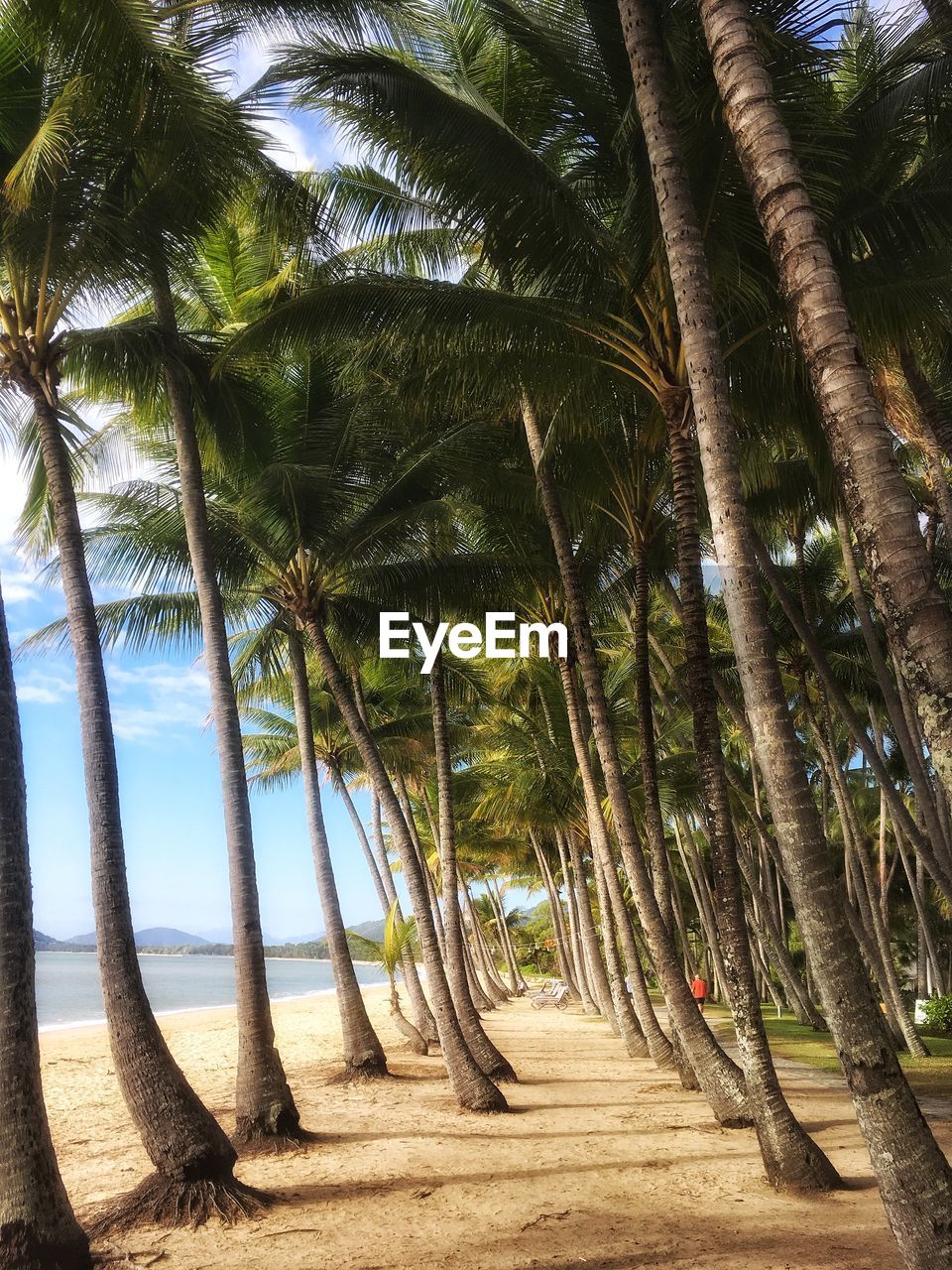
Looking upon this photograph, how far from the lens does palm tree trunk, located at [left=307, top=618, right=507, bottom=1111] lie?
9789 millimetres

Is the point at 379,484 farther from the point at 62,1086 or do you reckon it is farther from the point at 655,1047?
the point at 62,1086

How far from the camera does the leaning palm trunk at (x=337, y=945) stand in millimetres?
12219

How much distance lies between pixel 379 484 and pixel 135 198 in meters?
4.90

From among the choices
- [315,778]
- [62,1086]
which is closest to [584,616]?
[315,778]

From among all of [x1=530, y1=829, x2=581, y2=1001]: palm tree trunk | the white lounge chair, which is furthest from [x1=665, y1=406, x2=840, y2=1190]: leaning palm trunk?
the white lounge chair

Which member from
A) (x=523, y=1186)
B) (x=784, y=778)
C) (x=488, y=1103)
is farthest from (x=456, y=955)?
(x=784, y=778)

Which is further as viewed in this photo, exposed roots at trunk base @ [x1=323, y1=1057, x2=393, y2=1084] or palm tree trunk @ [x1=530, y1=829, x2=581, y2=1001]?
palm tree trunk @ [x1=530, y1=829, x2=581, y2=1001]

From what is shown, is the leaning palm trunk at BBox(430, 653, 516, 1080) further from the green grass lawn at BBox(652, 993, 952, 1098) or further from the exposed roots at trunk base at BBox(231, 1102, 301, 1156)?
the green grass lawn at BBox(652, 993, 952, 1098)

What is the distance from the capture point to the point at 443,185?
25.1 ft

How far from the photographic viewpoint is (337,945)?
12.3 m

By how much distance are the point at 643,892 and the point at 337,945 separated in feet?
14.9

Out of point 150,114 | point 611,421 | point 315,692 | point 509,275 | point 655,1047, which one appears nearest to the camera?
point 150,114

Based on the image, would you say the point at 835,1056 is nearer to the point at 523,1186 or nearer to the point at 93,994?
the point at 523,1186

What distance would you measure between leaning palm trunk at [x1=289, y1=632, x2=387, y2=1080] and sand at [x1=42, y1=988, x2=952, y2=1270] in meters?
0.56
